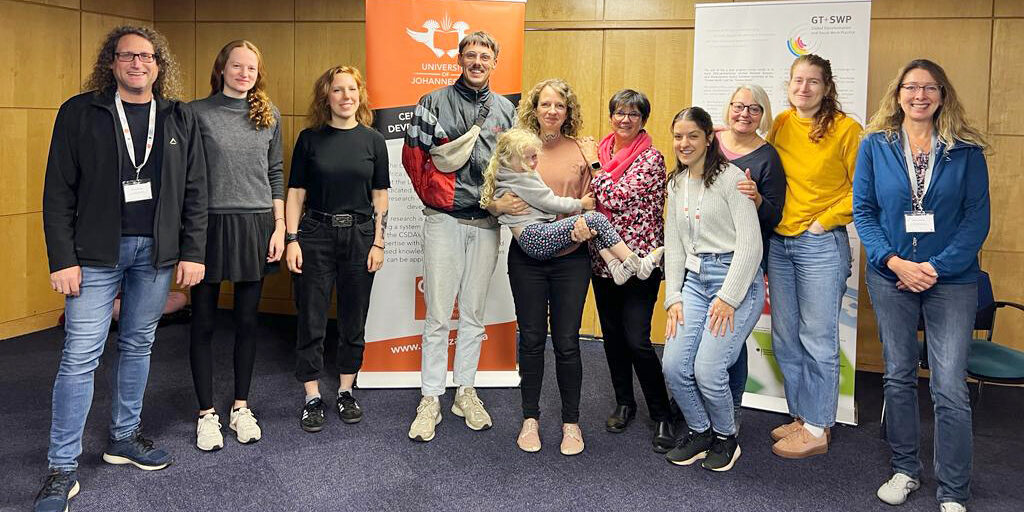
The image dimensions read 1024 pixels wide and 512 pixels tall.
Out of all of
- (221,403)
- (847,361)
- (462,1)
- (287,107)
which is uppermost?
(462,1)

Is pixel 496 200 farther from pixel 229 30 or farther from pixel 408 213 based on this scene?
pixel 229 30

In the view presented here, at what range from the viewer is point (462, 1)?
411cm

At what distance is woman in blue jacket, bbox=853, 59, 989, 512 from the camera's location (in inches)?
108

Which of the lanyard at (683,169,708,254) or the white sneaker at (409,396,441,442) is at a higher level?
the lanyard at (683,169,708,254)

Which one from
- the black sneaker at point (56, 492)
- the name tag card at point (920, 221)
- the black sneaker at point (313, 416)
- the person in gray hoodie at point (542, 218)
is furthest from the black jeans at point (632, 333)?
the black sneaker at point (56, 492)

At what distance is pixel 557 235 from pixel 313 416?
1.47 m

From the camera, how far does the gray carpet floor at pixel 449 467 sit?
2.95 metres

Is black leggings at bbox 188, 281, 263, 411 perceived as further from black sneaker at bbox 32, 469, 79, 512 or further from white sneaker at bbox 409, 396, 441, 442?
white sneaker at bbox 409, 396, 441, 442

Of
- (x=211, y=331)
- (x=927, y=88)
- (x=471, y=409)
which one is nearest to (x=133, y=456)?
(x=211, y=331)

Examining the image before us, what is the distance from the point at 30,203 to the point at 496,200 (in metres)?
3.74

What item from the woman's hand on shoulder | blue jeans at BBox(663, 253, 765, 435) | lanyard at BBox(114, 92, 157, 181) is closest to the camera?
lanyard at BBox(114, 92, 157, 181)

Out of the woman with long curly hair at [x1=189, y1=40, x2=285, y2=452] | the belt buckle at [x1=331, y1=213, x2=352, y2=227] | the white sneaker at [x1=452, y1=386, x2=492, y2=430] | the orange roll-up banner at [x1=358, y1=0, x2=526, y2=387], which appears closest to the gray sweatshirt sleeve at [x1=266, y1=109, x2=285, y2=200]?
the woman with long curly hair at [x1=189, y1=40, x2=285, y2=452]

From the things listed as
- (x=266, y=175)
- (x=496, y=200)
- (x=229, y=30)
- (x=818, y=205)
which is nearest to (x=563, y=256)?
(x=496, y=200)

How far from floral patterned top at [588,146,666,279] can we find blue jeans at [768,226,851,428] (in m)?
0.55
